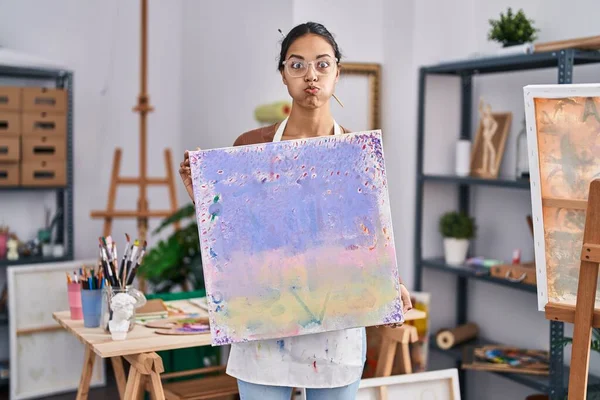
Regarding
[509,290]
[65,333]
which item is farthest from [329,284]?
[65,333]

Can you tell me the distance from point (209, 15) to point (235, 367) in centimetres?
355

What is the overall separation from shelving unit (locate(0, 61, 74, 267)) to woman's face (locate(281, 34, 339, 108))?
278 centimetres

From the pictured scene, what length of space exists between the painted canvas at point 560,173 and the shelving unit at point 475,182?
0.98 meters

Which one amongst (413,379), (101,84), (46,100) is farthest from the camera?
(101,84)

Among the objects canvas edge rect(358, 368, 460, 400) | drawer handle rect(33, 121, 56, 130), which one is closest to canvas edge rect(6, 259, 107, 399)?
drawer handle rect(33, 121, 56, 130)

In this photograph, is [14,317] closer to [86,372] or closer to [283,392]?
[86,372]

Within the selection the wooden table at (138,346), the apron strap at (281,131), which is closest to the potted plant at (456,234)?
the wooden table at (138,346)

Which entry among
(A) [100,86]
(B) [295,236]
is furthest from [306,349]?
(A) [100,86]

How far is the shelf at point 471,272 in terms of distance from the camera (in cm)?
323

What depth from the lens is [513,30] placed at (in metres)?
3.33

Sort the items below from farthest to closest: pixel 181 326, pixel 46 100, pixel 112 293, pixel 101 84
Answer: pixel 101 84, pixel 46 100, pixel 181 326, pixel 112 293

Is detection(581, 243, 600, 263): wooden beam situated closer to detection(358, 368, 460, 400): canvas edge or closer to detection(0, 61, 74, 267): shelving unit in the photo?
detection(358, 368, 460, 400): canvas edge

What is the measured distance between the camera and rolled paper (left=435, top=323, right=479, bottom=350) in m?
3.63

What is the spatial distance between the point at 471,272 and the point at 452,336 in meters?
0.34
